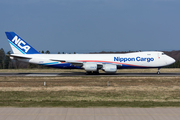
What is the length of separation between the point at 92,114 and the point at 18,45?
3496 centimetres

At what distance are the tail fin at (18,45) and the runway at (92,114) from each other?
104 feet

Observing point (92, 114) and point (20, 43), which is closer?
point (92, 114)

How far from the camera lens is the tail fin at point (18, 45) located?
43.8 m

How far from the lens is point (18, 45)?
4391cm

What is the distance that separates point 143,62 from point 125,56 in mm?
3568

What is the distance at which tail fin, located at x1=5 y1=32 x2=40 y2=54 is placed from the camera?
1724 inches

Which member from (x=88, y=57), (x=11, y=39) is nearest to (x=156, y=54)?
(x=88, y=57)

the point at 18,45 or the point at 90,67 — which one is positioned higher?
the point at 18,45

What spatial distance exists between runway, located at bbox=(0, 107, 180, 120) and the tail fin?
3160 cm

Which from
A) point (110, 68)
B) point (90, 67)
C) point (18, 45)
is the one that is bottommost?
point (110, 68)

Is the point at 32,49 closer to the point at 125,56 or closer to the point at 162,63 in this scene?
the point at 125,56

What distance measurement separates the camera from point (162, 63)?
40.9 metres

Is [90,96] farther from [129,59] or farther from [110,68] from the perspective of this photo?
[129,59]

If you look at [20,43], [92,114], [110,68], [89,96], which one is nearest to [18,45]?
[20,43]
